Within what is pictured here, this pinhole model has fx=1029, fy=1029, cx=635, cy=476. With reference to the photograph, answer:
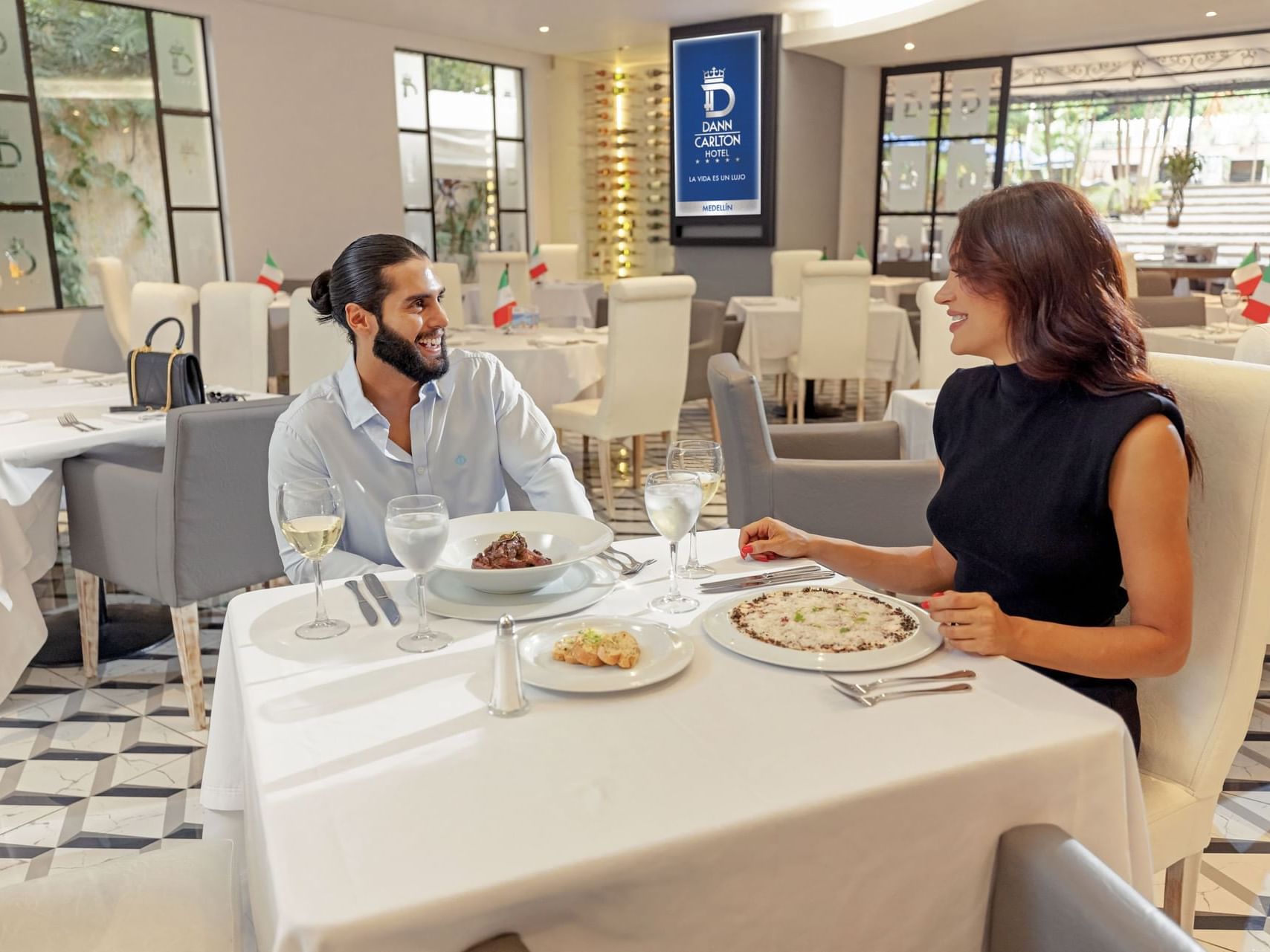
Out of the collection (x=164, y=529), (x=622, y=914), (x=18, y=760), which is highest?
(x=622, y=914)

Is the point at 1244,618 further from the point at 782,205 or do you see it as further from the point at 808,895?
the point at 782,205

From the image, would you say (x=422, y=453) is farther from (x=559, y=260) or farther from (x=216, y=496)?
(x=559, y=260)

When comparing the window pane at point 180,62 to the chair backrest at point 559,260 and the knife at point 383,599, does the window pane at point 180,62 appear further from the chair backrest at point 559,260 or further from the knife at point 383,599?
the knife at point 383,599

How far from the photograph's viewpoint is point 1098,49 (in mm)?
9969

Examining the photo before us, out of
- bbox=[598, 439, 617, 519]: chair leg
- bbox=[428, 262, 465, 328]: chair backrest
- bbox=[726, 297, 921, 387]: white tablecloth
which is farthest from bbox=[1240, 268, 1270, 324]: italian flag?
bbox=[428, 262, 465, 328]: chair backrest

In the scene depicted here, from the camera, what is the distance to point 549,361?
4.89 metres

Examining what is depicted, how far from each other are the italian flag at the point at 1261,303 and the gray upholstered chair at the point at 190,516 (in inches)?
136

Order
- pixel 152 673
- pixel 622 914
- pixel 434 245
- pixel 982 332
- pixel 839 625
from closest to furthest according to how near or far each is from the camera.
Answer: pixel 622 914
pixel 839 625
pixel 982 332
pixel 152 673
pixel 434 245

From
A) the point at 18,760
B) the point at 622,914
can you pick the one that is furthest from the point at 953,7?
the point at 622,914

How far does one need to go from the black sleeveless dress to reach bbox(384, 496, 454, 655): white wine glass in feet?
2.42

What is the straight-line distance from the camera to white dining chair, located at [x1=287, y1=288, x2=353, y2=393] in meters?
4.05

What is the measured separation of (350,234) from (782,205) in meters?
4.13

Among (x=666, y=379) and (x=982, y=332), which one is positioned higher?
(x=982, y=332)

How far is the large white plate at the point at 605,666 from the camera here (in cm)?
107
